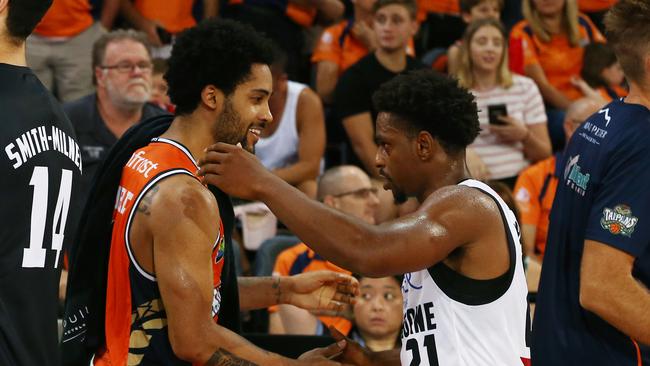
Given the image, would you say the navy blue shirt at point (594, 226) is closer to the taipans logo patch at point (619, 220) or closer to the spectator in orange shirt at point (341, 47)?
the taipans logo patch at point (619, 220)

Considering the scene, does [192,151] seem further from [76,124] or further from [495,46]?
[495,46]

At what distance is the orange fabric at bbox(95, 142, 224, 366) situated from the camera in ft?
11.3

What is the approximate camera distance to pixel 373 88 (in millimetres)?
7824

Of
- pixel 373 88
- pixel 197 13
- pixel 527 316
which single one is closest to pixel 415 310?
pixel 527 316

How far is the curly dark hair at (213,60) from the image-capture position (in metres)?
3.68

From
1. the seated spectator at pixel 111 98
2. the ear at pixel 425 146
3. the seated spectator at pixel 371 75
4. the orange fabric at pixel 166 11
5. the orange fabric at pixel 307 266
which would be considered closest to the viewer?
the ear at pixel 425 146

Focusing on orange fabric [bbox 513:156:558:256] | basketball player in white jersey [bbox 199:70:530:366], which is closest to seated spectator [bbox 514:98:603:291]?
orange fabric [bbox 513:156:558:256]

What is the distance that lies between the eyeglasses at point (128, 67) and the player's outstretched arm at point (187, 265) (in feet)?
11.4

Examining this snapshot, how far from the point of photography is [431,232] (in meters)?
3.19

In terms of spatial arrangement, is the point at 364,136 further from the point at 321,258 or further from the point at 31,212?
the point at 31,212

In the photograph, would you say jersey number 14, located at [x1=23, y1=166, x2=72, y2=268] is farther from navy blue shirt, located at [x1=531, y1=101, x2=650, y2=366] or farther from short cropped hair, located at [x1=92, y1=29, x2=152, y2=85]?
short cropped hair, located at [x1=92, y1=29, x2=152, y2=85]

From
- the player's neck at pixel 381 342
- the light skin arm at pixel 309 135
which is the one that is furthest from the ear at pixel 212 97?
the light skin arm at pixel 309 135

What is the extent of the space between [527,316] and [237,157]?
125 centimetres

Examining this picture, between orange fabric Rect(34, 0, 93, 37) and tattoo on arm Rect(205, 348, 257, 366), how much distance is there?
5142 mm
